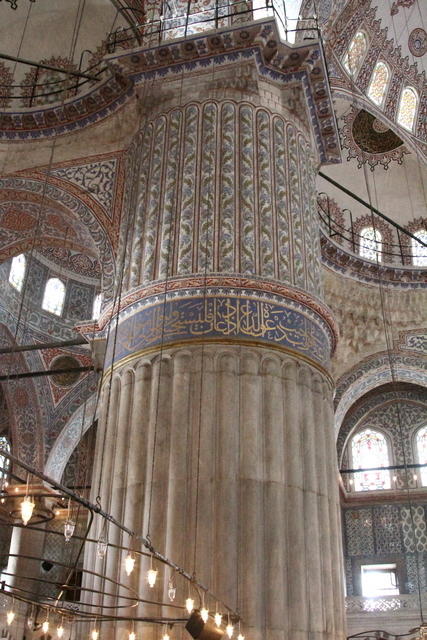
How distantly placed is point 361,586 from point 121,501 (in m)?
8.75

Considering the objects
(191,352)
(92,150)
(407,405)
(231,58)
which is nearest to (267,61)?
(231,58)

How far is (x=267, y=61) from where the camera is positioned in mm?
8164

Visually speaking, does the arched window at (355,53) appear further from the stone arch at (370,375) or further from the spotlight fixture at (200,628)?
the spotlight fixture at (200,628)

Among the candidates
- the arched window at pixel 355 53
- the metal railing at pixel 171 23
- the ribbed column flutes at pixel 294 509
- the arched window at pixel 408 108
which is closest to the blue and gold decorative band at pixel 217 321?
the ribbed column flutes at pixel 294 509

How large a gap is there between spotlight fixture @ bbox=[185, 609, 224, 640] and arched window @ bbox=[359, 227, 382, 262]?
32.3ft

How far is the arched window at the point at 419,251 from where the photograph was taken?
13.7 meters

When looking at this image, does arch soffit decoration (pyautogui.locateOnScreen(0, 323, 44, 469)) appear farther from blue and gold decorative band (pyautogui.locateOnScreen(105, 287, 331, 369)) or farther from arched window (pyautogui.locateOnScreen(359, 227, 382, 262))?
blue and gold decorative band (pyautogui.locateOnScreen(105, 287, 331, 369))

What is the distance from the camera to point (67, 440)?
13508 mm

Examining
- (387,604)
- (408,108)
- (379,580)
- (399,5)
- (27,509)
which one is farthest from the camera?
(379,580)

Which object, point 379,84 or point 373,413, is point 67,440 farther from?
point 379,84

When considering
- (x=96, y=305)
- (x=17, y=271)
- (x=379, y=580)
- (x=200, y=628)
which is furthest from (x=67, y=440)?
(x=200, y=628)

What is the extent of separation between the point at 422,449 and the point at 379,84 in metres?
7.05

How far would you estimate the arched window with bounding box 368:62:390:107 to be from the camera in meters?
12.4

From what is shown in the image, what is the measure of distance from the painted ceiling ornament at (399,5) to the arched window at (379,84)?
84cm
